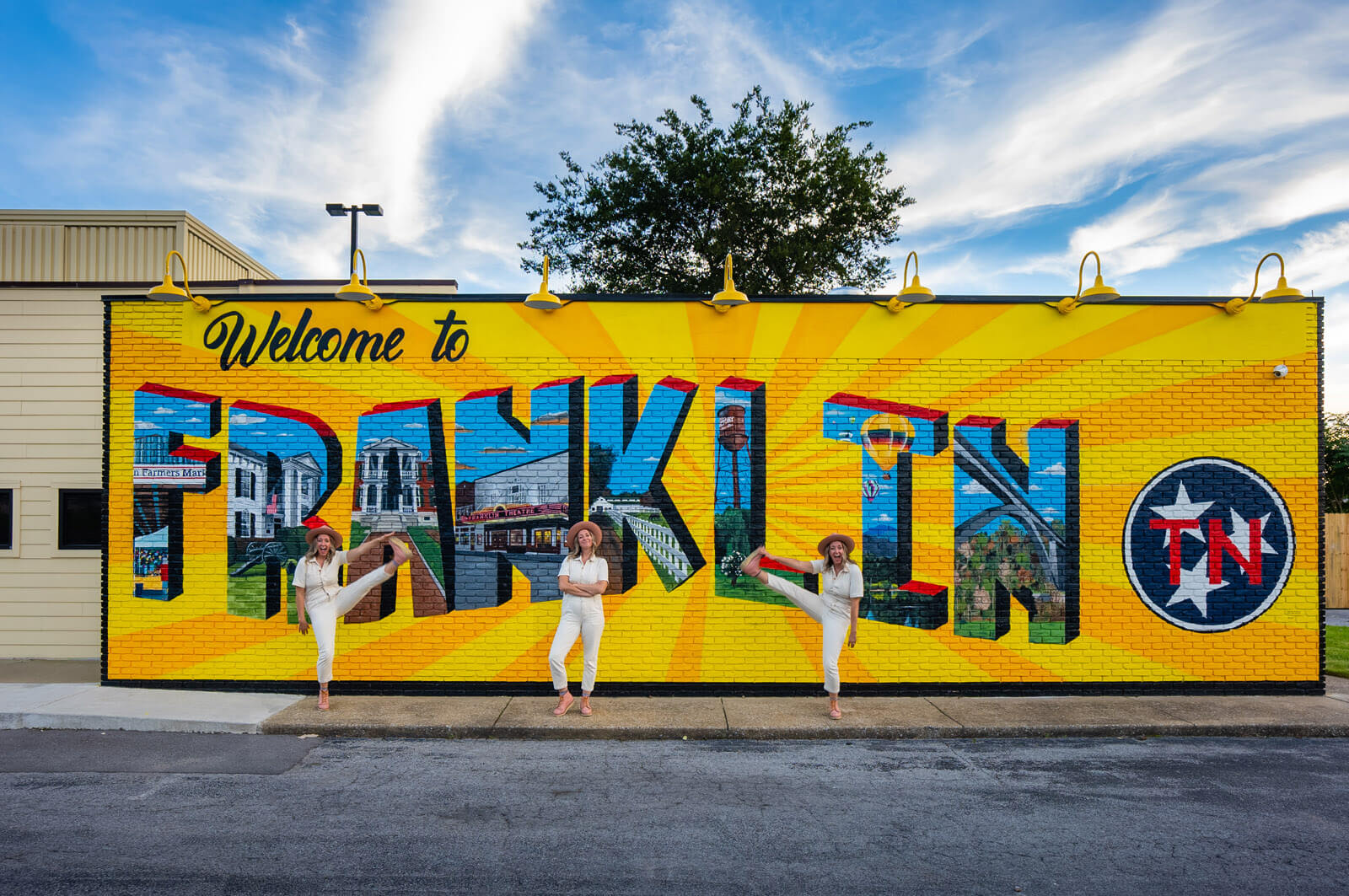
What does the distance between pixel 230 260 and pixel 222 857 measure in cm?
1134

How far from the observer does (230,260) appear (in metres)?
13.2

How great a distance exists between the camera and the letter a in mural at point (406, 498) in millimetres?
8414

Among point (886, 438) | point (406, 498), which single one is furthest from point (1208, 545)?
point (406, 498)

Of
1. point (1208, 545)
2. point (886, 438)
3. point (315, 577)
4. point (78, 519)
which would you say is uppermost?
point (886, 438)

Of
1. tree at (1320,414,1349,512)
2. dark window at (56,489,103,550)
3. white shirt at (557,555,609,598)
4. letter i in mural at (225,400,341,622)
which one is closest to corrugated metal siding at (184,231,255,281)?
dark window at (56,489,103,550)

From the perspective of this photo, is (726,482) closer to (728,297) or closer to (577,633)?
(728,297)

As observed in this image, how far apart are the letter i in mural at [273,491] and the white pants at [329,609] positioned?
912 mm

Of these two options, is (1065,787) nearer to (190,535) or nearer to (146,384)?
(190,535)

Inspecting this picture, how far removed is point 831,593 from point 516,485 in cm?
354

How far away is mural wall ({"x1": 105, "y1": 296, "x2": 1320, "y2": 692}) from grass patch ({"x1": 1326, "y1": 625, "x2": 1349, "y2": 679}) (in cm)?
254

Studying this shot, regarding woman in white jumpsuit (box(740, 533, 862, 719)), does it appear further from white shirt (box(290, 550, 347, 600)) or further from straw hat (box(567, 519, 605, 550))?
white shirt (box(290, 550, 347, 600))

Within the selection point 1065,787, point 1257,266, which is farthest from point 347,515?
point 1257,266

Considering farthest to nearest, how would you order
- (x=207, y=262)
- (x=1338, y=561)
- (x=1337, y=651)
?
(x=1338, y=561) → (x=207, y=262) → (x=1337, y=651)

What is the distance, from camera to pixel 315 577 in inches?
304
